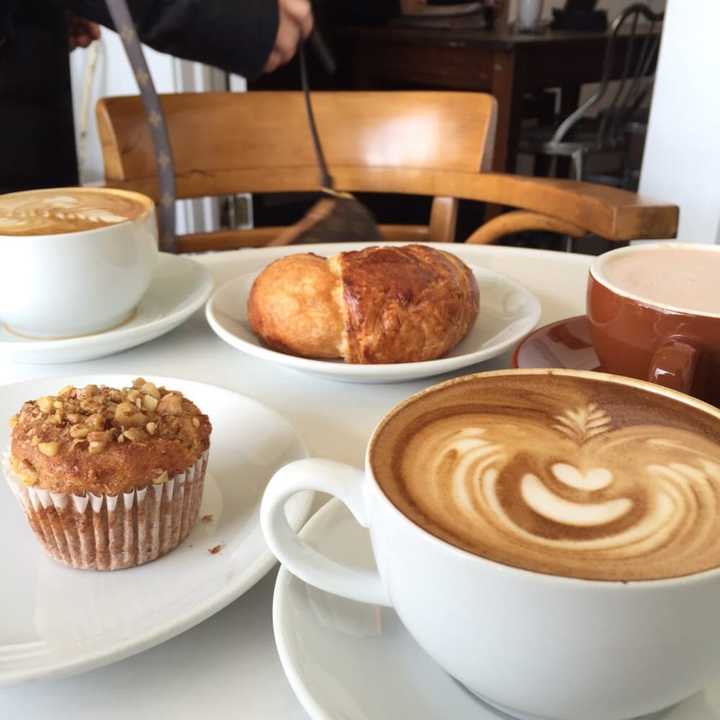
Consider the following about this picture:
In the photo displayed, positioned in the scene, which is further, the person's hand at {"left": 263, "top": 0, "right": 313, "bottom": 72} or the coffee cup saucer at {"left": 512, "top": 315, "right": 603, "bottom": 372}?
the person's hand at {"left": 263, "top": 0, "right": 313, "bottom": 72}

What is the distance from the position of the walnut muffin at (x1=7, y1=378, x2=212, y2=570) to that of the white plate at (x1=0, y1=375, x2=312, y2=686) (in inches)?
0.5

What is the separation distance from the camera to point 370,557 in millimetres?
385

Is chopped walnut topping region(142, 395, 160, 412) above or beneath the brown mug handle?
beneath

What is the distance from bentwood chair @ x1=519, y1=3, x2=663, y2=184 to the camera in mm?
3092

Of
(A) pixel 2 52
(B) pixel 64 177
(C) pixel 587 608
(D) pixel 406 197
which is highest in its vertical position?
(A) pixel 2 52

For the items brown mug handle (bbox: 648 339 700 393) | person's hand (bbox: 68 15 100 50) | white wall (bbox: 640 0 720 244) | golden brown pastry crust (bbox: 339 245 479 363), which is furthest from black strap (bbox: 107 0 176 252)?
white wall (bbox: 640 0 720 244)

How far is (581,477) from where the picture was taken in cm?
32

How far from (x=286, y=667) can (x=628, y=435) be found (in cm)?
17

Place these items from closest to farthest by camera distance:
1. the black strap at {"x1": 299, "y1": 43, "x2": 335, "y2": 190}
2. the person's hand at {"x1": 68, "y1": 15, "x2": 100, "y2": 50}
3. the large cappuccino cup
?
the large cappuccino cup, the black strap at {"x1": 299, "y1": 43, "x2": 335, "y2": 190}, the person's hand at {"x1": 68, "y1": 15, "x2": 100, "y2": 50}

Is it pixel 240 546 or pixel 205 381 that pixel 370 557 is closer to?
pixel 240 546

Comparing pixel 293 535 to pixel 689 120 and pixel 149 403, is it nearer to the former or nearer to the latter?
pixel 149 403

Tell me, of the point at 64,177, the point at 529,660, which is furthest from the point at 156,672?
the point at 64,177

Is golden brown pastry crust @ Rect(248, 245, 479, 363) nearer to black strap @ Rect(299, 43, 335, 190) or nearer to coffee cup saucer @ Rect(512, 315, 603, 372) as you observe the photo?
coffee cup saucer @ Rect(512, 315, 603, 372)


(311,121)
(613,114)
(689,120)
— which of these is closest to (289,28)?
(311,121)
